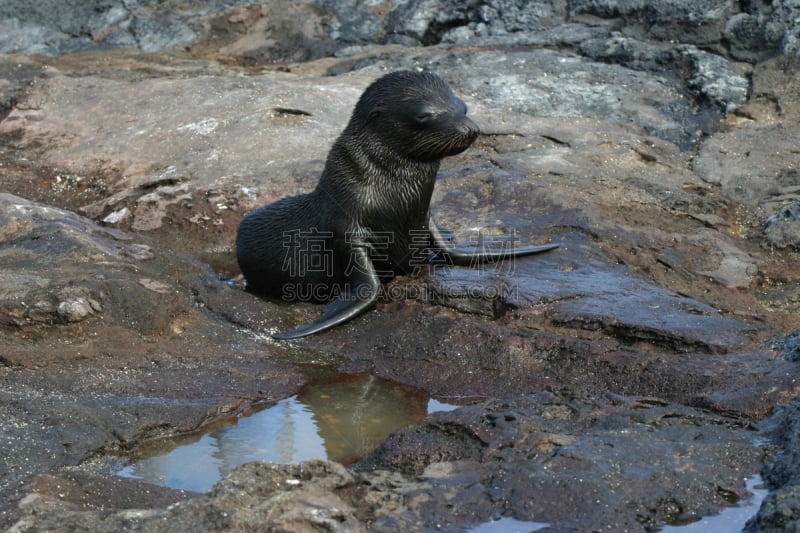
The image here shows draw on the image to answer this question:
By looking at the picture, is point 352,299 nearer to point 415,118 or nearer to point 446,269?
point 446,269

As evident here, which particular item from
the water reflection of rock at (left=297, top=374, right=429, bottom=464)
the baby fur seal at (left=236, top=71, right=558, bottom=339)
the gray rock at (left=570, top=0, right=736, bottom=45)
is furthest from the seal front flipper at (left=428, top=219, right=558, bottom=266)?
the gray rock at (left=570, top=0, right=736, bottom=45)

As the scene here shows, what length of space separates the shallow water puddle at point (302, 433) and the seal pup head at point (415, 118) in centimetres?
191

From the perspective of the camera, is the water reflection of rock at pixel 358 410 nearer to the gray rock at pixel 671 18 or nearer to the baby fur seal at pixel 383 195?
the baby fur seal at pixel 383 195

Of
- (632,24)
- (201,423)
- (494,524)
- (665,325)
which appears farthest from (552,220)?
(632,24)

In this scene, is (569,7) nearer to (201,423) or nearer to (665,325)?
(665,325)

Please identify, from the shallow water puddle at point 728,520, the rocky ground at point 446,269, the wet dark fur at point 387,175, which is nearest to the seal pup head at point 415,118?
the wet dark fur at point 387,175

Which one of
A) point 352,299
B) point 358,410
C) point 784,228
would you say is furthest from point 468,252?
Result: point 784,228

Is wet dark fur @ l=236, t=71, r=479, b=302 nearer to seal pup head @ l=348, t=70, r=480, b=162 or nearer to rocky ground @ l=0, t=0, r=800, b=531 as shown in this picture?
seal pup head @ l=348, t=70, r=480, b=162

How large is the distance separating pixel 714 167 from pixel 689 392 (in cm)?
517

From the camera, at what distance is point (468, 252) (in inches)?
305

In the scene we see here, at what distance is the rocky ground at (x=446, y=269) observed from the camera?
13.8ft

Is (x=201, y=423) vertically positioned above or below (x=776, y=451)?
below

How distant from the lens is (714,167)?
1021 cm

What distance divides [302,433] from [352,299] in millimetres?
1807
